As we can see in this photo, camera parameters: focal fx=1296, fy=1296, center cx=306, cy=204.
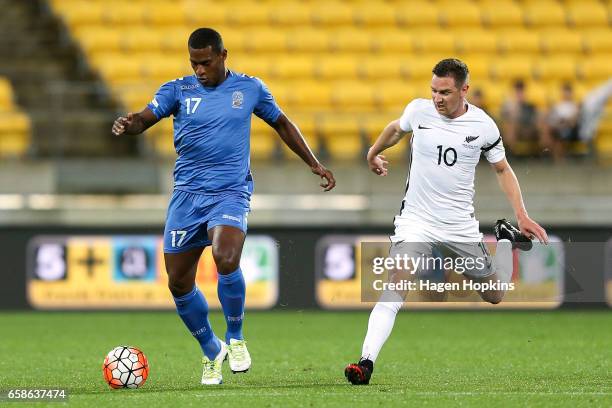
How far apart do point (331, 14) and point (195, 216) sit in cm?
1062

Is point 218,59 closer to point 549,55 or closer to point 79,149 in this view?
point 79,149

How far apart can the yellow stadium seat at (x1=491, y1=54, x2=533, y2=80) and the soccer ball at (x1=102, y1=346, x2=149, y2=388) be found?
34.3ft

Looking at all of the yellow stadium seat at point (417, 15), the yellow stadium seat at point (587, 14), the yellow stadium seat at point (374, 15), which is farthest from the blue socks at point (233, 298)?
the yellow stadium seat at point (587, 14)

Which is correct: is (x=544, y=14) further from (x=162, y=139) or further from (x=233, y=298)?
(x=233, y=298)

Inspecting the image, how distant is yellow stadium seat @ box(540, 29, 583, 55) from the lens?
58.1ft

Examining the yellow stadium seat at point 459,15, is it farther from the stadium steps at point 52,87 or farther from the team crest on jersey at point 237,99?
the team crest on jersey at point 237,99

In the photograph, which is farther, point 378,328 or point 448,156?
point 448,156

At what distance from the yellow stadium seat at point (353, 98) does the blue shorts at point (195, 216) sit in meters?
8.81

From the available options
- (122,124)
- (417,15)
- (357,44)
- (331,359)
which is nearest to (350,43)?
(357,44)

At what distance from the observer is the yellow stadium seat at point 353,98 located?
53.2 feet

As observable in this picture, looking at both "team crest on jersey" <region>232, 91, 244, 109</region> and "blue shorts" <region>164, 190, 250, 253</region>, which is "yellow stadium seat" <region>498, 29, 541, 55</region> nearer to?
"team crest on jersey" <region>232, 91, 244, 109</region>

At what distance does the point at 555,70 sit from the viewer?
1722 cm

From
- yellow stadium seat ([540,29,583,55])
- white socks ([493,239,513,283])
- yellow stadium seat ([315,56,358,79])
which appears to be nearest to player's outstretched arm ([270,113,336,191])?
white socks ([493,239,513,283])

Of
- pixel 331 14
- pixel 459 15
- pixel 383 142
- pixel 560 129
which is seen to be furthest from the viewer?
pixel 459 15
